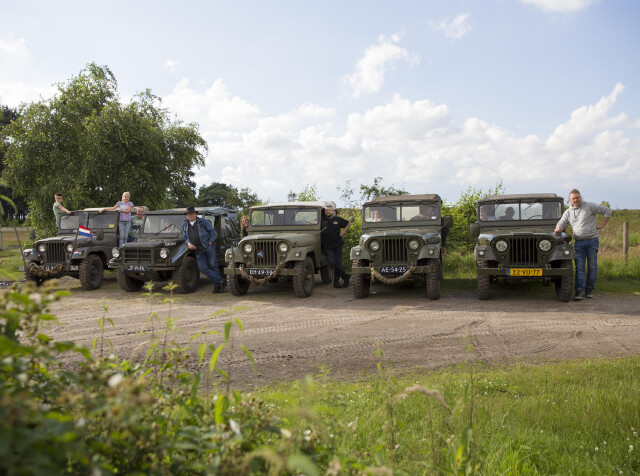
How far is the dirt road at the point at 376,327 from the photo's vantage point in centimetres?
537

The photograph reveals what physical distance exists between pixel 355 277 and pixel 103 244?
6635mm

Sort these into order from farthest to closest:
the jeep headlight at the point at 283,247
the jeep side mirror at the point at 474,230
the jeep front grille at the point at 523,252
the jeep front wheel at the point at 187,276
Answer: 1. the jeep front wheel at the point at 187,276
2. the jeep side mirror at the point at 474,230
3. the jeep headlight at the point at 283,247
4. the jeep front grille at the point at 523,252

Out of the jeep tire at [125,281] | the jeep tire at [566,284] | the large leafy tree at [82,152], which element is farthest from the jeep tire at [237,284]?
the large leafy tree at [82,152]

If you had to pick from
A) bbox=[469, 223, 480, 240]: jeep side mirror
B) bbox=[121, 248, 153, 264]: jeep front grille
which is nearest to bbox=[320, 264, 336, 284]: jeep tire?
bbox=[469, 223, 480, 240]: jeep side mirror

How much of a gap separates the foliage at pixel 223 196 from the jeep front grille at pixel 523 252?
3445 cm

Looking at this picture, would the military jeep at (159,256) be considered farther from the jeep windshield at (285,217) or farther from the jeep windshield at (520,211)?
the jeep windshield at (520,211)

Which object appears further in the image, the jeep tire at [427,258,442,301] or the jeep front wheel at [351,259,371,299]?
the jeep front wheel at [351,259,371,299]

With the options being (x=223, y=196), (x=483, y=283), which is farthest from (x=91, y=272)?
(x=223, y=196)

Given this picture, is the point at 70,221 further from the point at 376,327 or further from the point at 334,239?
the point at 376,327

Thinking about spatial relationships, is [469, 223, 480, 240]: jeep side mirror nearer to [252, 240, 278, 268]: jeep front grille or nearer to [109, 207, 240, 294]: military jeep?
[252, 240, 278, 268]: jeep front grille

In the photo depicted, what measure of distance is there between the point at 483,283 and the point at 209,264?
233 inches

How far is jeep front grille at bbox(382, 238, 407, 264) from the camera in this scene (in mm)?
9711

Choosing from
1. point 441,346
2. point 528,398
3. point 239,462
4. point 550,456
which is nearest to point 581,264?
point 441,346

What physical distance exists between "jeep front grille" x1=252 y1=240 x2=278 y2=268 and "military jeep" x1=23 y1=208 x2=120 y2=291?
13.7ft
